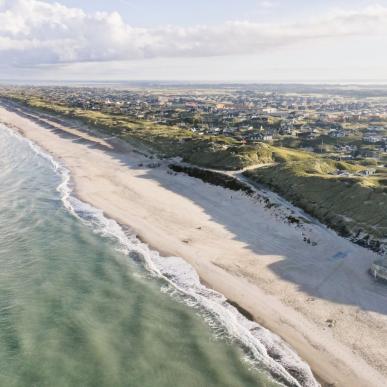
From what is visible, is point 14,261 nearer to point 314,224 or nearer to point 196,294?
point 196,294

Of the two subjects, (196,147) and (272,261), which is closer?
(272,261)

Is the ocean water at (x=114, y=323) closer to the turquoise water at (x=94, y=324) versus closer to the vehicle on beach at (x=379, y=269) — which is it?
the turquoise water at (x=94, y=324)

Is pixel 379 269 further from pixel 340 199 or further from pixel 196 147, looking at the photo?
pixel 196 147

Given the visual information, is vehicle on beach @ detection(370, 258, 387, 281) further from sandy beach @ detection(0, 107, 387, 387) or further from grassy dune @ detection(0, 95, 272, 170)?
grassy dune @ detection(0, 95, 272, 170)

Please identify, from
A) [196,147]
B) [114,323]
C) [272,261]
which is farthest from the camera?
[196,147]

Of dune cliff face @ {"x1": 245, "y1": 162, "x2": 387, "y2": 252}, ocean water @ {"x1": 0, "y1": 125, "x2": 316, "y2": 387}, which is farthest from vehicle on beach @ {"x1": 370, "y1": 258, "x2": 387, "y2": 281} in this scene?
ocean water @ {"x1": 0, "y1": 125, "x2": 316, "y2": 387}

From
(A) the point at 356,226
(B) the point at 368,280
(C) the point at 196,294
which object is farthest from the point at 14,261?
(A) the point at 356,226

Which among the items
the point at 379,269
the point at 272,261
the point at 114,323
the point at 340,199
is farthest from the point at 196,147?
the point at 114,323
